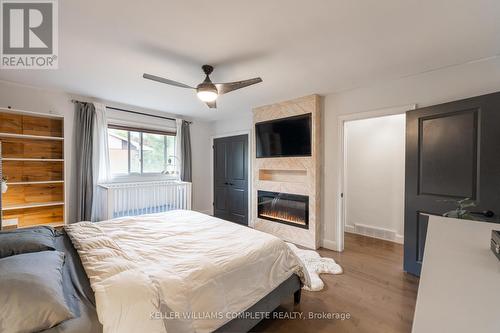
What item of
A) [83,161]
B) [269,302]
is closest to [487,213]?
[269,302]

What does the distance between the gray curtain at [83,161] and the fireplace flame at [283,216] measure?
3.13 metres

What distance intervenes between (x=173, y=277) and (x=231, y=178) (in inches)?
153

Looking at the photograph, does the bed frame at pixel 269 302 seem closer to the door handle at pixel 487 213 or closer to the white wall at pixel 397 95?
the white wall at pixel 397 95

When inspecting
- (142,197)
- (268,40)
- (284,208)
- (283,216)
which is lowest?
(283,216)

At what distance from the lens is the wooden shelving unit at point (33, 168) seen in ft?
10.0

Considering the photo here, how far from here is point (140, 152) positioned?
4.52 m

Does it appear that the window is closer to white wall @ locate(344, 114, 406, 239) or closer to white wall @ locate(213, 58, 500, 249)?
white wall @ locate(213, 58, 500, 249)

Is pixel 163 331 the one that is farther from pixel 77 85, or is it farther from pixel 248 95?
pixel 77 85

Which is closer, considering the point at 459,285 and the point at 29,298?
the point at 459,285

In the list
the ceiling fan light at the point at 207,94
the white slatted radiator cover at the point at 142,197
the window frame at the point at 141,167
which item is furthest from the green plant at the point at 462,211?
the window frame at the point at 141,167

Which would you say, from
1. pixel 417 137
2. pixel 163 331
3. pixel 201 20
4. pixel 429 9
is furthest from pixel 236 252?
pixel 417 137

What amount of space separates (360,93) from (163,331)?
3570 mm

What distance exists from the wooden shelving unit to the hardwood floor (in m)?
3.63

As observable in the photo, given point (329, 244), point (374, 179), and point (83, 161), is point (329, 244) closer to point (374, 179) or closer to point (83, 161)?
point (374, 179)
